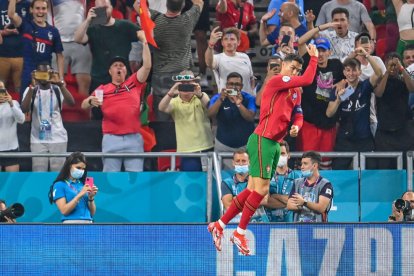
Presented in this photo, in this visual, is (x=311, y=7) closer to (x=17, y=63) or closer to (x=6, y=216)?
(x=17, y=63)

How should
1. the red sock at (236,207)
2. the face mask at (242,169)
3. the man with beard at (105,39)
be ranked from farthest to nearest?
1. the man with beard at (105,39)
2. the face mask at (242,169)
3. the red sock at (236,207)

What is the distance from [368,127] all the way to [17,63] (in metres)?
5.30

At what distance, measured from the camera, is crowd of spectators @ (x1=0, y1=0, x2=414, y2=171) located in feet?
63.5

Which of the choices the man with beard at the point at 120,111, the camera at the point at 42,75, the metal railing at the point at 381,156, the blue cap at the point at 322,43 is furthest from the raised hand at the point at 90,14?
the metal railing at the point at 381,156

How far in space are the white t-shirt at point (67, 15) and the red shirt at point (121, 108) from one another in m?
1.79

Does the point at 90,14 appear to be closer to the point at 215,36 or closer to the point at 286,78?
the point at 215,36

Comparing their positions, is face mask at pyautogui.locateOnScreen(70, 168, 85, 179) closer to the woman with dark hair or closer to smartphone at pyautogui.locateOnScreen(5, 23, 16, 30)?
the woman with dark hair

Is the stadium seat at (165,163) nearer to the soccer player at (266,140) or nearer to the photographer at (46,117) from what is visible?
the photographer at (46,117)

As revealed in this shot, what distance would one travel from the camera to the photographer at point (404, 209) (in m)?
17.2

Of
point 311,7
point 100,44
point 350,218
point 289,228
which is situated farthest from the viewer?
point 311,7

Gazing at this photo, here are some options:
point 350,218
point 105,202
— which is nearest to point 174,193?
point 105,202

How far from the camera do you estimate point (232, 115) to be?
19.2 metres

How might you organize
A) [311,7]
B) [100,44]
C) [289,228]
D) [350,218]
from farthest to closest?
1. [311,7]
2. [100,44]
3. [350,218]
4. [289,228]

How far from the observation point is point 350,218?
19.0 m
